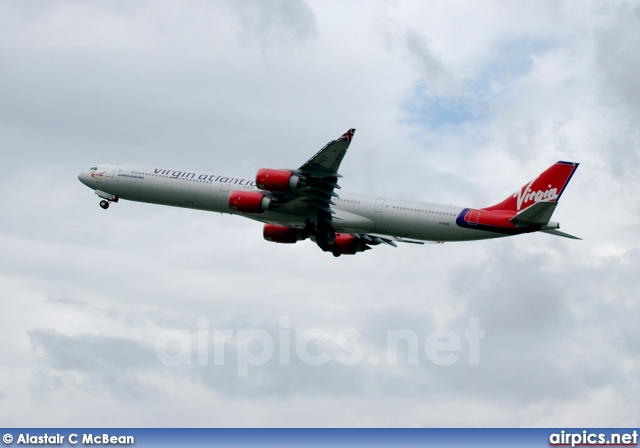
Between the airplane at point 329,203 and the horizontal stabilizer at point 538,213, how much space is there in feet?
0.24

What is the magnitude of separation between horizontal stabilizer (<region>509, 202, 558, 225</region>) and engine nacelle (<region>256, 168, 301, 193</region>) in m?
16.7

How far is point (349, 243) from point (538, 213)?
18.9 m

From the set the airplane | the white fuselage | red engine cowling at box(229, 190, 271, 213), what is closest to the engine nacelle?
the airplane

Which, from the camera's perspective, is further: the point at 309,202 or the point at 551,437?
the point at 309,202

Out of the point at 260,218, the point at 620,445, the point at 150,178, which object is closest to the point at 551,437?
the point at 620,445

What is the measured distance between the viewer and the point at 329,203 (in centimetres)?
7294

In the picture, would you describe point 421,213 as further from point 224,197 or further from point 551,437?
point 551,437

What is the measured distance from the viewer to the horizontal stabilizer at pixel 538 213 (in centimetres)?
6769

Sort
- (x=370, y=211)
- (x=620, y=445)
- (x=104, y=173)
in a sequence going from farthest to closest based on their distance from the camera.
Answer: (x=104, y=173), (x=370, y=211), (x=620, y=445)

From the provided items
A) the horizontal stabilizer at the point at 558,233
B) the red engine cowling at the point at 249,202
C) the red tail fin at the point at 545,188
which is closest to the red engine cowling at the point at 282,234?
the red engine cowling at the point at 249,202

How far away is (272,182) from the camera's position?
69438mm

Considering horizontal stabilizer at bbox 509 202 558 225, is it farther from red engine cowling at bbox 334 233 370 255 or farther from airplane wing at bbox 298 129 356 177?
red engine cowling at bbox 334 233 370 255

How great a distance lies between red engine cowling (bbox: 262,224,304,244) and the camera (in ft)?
263

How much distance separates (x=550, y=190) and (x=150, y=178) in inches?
1254
